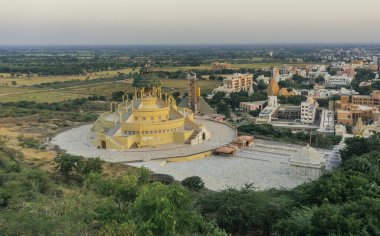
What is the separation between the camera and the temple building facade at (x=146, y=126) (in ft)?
125

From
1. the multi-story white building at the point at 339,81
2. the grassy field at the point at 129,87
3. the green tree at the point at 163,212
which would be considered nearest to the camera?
the green tree at the point at 163,212

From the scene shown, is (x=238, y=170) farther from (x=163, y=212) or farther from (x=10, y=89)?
(x=10, y=89)

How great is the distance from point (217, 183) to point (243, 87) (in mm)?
67966

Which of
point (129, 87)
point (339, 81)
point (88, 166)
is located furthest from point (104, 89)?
point (88, 166)

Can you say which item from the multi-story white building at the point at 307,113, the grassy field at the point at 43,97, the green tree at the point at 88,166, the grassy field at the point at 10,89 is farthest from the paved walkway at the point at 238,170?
the grassy field at the point at 10,89

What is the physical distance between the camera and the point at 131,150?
37188mm

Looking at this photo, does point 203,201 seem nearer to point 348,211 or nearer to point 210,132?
point 348,211

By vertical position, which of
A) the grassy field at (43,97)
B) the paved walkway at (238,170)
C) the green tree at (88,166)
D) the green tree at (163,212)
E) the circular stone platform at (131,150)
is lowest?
the grassy field at (43,97)

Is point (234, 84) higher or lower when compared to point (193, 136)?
lower

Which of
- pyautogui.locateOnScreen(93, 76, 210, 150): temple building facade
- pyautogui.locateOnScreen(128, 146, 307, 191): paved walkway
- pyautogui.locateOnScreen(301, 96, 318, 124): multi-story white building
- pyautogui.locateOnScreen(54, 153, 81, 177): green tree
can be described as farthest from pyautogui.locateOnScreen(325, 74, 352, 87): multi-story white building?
pyautogui.locateOnScreen(54, 153, 81, 177): green tree

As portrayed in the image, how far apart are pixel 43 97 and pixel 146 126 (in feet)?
174

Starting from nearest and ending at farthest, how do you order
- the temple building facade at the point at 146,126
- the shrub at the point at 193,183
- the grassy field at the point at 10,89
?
the shrub at the point at 193,183
the temple building facade at the point at 146,126
the grassy field at the point at 10,89

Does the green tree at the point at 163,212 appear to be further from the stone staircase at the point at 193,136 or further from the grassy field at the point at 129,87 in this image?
the grassy field at the point at 129,87

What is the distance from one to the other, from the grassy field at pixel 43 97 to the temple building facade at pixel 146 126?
4304 cm
